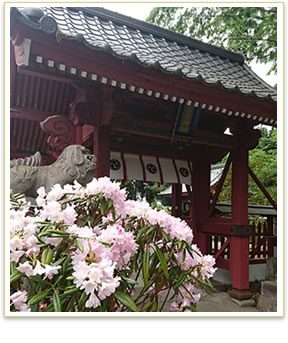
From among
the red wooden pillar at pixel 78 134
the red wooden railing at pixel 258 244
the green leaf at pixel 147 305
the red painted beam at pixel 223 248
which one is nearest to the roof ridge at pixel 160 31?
the red wooden pillar at pixel 78 134

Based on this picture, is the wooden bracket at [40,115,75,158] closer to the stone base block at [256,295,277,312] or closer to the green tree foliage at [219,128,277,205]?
the green tree foliage at [219,128,277,205]

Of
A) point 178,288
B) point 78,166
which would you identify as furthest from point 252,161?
point 178,288

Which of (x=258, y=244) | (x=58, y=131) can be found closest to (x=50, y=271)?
(x=58, y=131)

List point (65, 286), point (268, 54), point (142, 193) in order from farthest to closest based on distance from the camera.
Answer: point (142, 193)
point (268, 54)
point (65, 286)

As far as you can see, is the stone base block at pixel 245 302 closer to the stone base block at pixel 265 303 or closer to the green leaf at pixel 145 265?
the stone base block at pixel 265 303

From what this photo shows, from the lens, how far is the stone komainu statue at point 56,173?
6.22 ft

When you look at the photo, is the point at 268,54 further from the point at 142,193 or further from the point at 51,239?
the point at 142,193

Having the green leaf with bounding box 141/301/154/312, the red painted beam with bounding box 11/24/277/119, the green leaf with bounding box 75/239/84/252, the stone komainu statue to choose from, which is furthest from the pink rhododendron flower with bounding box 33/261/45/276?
the red painted beam with bounding box 11/24/277/119

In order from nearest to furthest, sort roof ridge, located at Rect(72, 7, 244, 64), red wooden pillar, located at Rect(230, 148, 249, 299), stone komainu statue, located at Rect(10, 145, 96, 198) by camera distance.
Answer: stone komainu statue, located at Rect(10, 145, 96, 198) → red wooden pillar, located at Rect(230, 148, 249, 299) → roof ridge, located at Rect(72, 7, 244, 64)

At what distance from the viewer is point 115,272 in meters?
0.97

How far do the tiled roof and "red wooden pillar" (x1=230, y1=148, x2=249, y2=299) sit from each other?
97 centimetres

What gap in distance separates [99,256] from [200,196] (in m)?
3.94

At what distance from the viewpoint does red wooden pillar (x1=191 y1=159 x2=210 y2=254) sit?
4613mm
